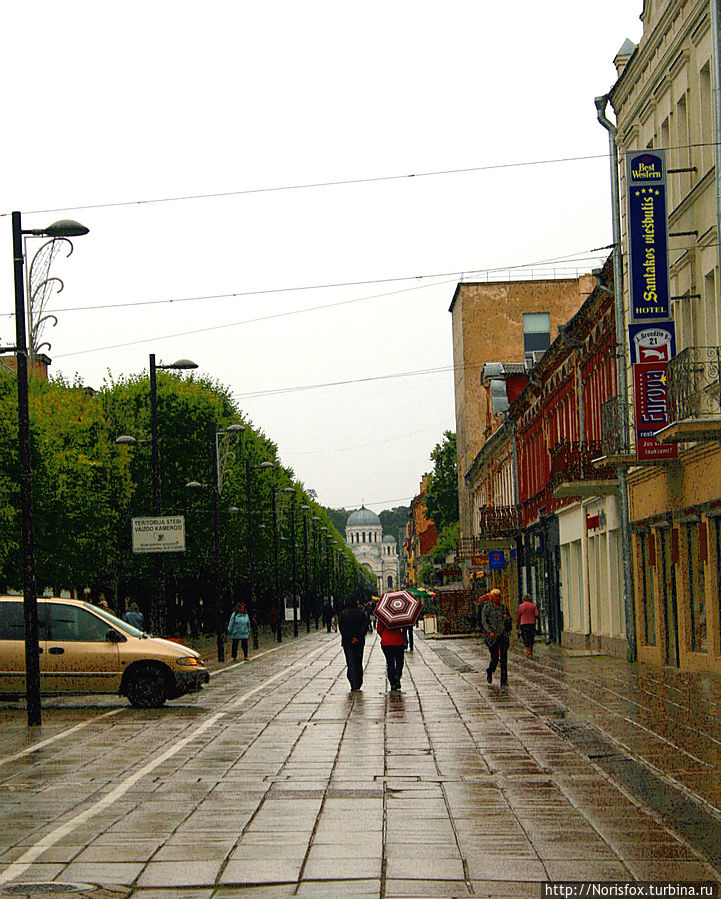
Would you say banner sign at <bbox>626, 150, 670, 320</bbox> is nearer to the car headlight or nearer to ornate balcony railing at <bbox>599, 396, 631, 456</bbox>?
ornate balcony railing at <bbox>599, 396, 631, 456</bbox>

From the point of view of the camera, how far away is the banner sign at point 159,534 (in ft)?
117

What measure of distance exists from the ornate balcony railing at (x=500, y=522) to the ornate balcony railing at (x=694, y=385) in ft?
109

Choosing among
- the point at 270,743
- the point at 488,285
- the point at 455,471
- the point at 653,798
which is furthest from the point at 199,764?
the point at 455,471

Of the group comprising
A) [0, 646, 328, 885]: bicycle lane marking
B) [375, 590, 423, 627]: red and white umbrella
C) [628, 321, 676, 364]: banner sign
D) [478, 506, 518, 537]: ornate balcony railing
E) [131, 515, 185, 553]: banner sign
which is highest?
[628, 321, 676, 364]: banner sign

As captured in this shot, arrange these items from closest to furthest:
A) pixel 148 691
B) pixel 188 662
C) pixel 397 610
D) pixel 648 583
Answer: pixel 148 691 < pixel 188 662 < pixel 397 610 < pixel 648 583

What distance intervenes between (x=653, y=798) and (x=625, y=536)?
20.4 m

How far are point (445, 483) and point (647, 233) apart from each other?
91709mm

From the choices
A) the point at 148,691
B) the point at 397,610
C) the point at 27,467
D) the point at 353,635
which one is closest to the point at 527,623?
the point at 397,610

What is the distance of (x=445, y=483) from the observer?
11694 centimetres

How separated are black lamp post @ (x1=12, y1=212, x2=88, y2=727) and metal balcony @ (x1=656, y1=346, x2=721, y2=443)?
9.12 meters

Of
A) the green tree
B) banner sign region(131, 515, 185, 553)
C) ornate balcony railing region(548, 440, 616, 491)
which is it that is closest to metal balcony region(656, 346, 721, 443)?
ornate balcony railing region(548, 440, 616, 491)

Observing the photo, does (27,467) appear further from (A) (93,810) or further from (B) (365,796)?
(B) (365,796)

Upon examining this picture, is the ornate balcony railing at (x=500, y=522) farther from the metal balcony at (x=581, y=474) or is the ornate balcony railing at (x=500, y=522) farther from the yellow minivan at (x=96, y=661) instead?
the yellow minivan at (x=96, y=661)

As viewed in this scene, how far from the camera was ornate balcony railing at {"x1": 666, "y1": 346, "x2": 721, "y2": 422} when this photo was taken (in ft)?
73.0
